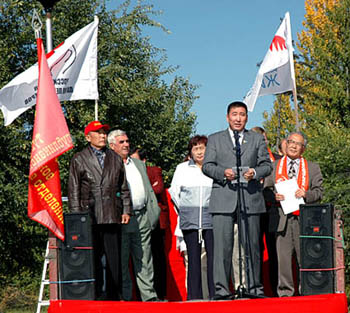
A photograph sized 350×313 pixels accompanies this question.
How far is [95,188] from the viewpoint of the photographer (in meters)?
6.71

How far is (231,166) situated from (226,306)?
1.36 m

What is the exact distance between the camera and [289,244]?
688 centimetres

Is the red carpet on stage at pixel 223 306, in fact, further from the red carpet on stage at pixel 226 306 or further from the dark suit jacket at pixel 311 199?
the dark suit jacket at pixel 311 199

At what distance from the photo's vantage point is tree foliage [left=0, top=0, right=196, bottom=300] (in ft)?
48.5

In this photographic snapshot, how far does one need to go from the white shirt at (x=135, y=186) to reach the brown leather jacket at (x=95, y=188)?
0.47m

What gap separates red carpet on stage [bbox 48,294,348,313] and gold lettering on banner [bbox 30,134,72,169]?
4.73 ft

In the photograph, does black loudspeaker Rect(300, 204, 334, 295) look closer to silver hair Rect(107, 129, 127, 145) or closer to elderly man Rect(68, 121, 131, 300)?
elderly man Rect(68, 121, 131, 300)

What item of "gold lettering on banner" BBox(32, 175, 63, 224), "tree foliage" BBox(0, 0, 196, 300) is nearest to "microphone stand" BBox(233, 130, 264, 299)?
"gold lettering on banner" BBox(32, 175, 63, 224)

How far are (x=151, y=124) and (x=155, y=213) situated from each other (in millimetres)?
10459

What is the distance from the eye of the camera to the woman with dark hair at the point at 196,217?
6922mm

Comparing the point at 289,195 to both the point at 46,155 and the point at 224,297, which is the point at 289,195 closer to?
the point at 224,297

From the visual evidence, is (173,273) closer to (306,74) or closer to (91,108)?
(91,108)

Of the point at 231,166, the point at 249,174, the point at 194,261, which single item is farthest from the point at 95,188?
the point at 249,174

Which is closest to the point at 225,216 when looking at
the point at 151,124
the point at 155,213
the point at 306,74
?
the point at 155,213
